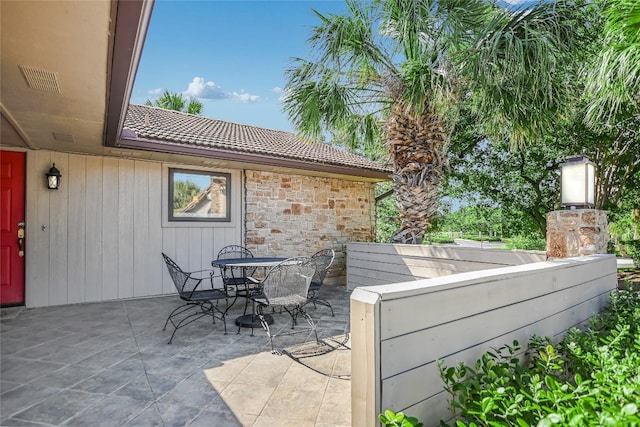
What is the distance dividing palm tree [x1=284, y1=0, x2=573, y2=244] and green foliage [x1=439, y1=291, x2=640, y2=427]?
3244 mm

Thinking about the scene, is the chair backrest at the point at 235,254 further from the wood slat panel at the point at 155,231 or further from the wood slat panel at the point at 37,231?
the wood slat panel at the point at 37,231

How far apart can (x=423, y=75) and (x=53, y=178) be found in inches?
217

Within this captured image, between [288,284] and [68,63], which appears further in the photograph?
[288,284]

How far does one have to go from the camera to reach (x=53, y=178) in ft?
16.4

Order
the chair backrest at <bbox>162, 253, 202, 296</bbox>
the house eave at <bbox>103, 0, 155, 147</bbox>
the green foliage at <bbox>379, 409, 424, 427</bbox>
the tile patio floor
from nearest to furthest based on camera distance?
the green foliage at <bbox>379, 409, 424, 427</bbox> < the house eave at <bbox>103, 0, 155, 147</bbox> < the tile patio floor < the chair backrest at <bbox>162, 253, 202, 296</bbox>

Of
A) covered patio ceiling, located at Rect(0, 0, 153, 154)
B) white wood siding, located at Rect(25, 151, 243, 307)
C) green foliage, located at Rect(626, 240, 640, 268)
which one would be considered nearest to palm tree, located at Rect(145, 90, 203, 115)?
white wood siding, located at Rect(25, 151, 243, 307)

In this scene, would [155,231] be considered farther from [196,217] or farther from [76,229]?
[76,229]

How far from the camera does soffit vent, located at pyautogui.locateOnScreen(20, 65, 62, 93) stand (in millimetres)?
2669

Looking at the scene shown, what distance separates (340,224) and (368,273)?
186cm

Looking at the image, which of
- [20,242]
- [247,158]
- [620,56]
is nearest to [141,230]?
[20,242]

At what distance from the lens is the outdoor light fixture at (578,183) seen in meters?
3.53

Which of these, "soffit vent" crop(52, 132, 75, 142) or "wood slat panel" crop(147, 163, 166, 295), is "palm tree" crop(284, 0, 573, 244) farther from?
"soffit vent" crop(52, 132, 75, 142)

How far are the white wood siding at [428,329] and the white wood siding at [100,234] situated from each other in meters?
5.10

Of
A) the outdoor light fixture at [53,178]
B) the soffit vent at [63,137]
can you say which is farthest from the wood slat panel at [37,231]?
the soffit vent at [63,137]
